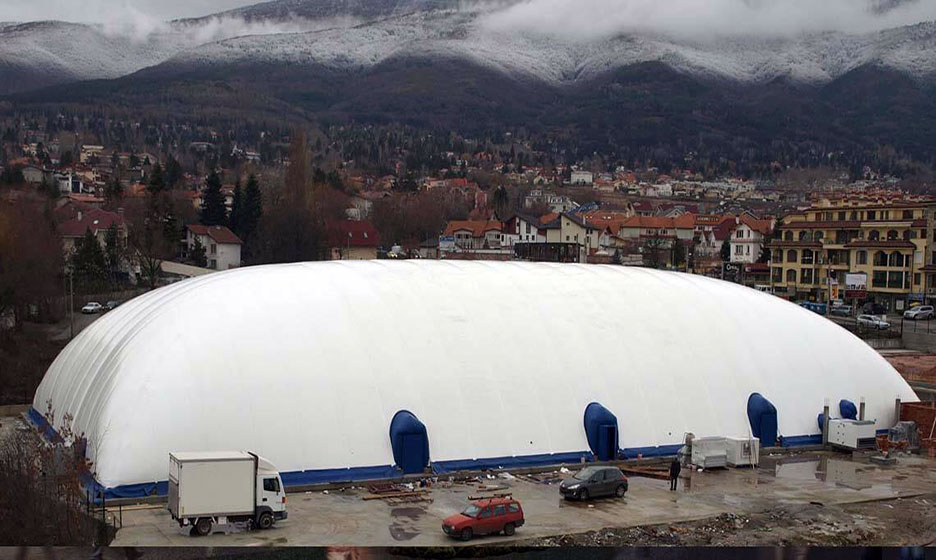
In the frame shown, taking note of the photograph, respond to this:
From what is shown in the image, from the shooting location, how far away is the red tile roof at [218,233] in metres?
90.1

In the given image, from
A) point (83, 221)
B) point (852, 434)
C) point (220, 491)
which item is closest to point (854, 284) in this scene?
point (852, 434)

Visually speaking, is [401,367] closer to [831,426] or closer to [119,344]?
[119,344]

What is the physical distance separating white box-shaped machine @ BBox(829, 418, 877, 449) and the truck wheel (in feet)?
66.5

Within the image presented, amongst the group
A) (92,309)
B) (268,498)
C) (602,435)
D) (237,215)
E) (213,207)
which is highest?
(213,207)

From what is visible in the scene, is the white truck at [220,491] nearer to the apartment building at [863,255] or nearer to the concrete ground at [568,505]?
the concrete ground at [568,505]

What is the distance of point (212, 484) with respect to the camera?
21875mm

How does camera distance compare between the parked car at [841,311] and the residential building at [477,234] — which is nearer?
the parked car at [841,311]

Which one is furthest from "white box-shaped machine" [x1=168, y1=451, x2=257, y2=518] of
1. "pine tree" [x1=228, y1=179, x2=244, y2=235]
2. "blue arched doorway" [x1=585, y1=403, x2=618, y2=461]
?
"pine tree" [x1=228, y1=179, x2=244, y2=235]

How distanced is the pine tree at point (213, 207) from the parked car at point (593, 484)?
78127mm

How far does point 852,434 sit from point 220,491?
20304mm

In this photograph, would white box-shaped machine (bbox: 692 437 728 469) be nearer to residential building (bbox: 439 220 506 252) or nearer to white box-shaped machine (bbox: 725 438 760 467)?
white box-shaped machine (bbox: 725 438 760 467)

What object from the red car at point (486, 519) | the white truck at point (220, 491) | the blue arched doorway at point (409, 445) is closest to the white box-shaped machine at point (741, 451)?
the blue arched doorway at point (409, 445)

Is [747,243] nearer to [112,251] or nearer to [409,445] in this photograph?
[112,251]

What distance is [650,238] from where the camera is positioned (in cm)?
12388
